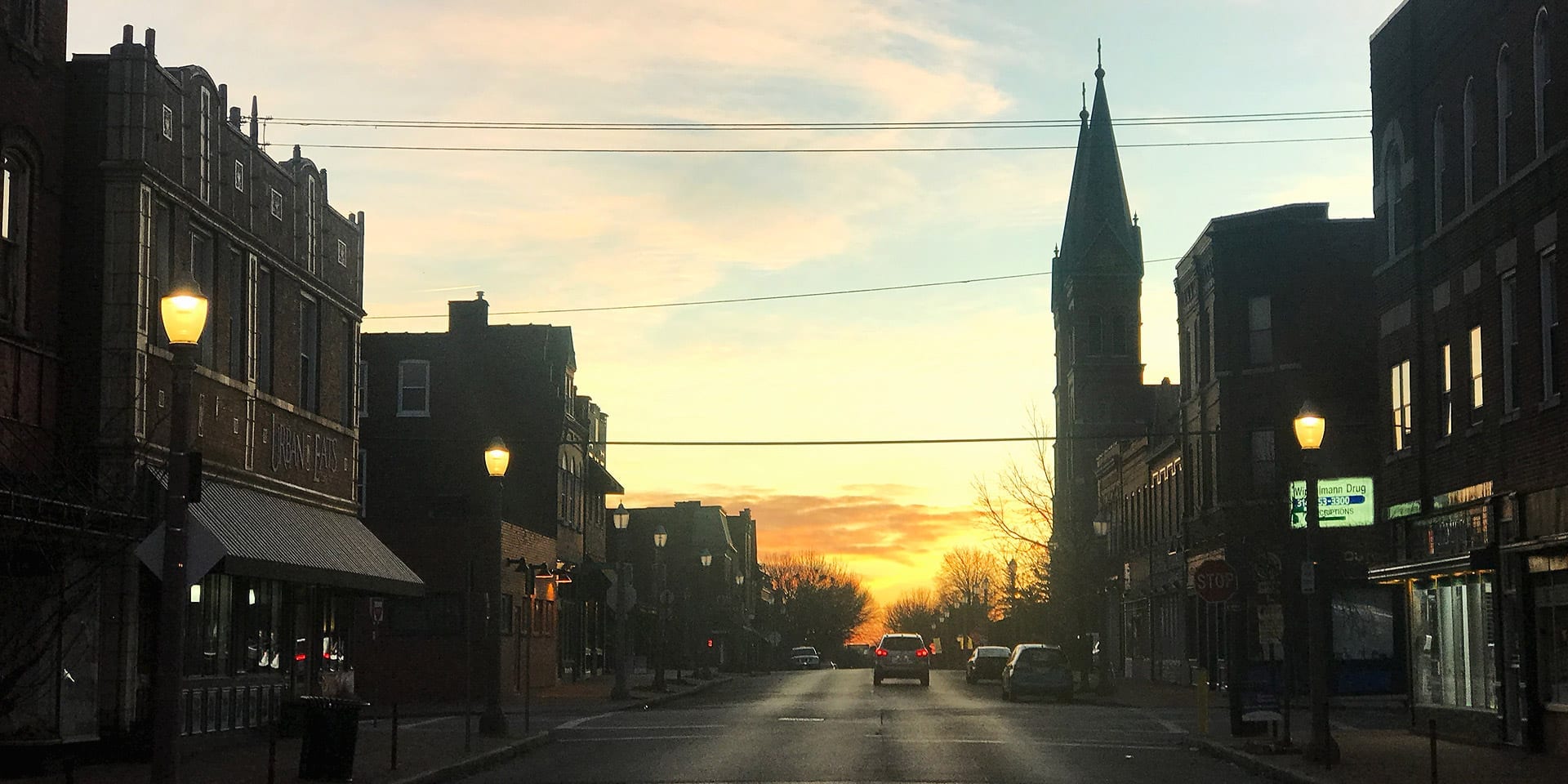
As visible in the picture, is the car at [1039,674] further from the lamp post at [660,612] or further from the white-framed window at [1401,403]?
the white-framed window at [1401,403]

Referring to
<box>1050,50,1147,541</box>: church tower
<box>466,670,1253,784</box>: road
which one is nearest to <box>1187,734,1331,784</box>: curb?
<box>466,670,1253,784</box>: road

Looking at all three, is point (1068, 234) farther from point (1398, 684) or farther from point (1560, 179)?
point (1560, 179)

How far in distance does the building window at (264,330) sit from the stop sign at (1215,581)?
47.7 ft

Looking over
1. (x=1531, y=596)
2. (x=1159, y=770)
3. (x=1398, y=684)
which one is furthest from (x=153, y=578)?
(x=1398, y=684)

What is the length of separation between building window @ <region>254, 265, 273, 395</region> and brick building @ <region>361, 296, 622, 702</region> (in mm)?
19923

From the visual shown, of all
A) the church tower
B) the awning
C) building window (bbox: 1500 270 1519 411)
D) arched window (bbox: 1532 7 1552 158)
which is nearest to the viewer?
the awning

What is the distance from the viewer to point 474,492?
5669 cm

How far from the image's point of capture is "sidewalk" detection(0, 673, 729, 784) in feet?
64.5

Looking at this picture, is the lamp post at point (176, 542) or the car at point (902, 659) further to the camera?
the car at point (902, 659)

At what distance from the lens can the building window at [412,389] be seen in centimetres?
5784

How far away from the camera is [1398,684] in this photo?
4741cm

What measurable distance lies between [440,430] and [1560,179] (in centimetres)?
4118

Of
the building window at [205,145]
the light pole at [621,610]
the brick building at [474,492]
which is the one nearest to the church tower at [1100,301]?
the brick building at [474,492]

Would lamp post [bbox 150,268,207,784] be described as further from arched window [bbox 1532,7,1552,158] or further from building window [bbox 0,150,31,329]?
arched window [bbox 1532,7,1552,158]
